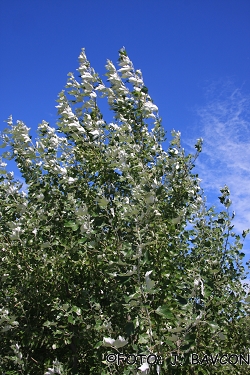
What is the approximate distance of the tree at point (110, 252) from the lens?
251cm

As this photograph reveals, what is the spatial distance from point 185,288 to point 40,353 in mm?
1564

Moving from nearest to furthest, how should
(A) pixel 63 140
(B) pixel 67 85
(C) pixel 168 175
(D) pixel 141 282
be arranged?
(D) pixel 141 282, (C) pixel 168 175, (B) pixel 67 85, (A) pixel 63 140

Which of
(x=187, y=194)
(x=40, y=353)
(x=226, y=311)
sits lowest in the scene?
(x=40, y=353)

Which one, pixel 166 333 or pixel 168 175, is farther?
pixel 168 175

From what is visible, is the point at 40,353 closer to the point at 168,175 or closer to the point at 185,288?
the point at 185,288

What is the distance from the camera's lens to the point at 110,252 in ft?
9.01

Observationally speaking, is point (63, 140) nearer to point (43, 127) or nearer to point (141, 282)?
point (43, 127)

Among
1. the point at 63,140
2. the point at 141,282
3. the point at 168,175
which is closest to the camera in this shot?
the point at 141,282

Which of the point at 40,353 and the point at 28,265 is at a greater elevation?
the point at 28,265

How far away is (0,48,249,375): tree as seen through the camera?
2508mm

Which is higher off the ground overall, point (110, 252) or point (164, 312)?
point (110, 252)

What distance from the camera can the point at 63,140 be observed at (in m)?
3.84

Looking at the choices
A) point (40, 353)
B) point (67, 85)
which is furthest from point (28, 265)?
point (67, 85)

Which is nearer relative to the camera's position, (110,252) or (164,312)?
(164,312)
